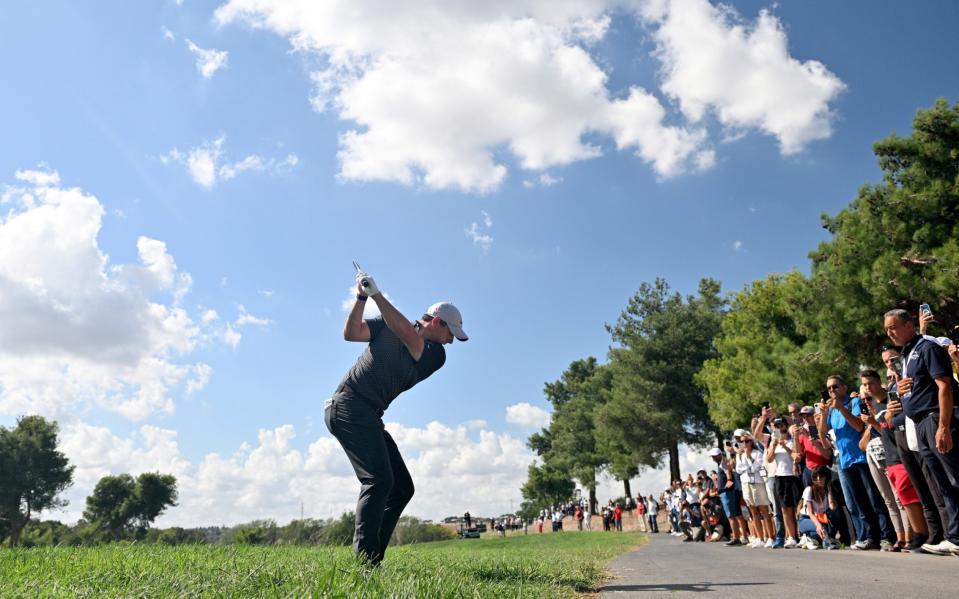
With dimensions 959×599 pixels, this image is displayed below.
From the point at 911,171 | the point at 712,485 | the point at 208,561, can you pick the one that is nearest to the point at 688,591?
the point at 208,561

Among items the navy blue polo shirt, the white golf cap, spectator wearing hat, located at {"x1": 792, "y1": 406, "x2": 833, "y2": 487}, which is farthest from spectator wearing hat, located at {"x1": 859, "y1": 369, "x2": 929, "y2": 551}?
the white golf cap

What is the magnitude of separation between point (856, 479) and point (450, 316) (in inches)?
269

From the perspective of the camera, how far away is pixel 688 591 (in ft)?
14.2

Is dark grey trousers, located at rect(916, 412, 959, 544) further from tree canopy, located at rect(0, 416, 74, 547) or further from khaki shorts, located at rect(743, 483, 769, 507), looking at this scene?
tree canopy, located at rect(0, 416, 74, 547)

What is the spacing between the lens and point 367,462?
14.4ft

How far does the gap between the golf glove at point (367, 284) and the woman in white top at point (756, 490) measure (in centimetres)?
982

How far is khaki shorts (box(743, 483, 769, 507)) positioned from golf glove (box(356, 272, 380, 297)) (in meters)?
9.98

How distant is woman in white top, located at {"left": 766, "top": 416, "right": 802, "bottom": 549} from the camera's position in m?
10.6

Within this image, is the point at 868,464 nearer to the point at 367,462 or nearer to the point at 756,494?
the point at 756,494

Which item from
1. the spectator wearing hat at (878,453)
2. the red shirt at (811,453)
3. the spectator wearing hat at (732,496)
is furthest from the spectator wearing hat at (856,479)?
the spectator wearing hat at (732,496)

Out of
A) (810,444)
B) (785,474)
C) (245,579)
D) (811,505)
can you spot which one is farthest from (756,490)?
(245,579)

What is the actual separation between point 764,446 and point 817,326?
12569 mm

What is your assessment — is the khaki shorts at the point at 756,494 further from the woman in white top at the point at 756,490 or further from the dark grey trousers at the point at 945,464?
the dark grey trousers at the point at 945,464

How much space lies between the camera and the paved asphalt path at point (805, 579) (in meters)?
3.97
